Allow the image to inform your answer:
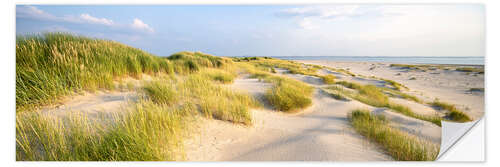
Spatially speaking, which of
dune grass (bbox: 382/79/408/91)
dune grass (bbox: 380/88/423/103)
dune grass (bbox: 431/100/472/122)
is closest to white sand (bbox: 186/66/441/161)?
dune grass (bbox: 431/100/472/122)

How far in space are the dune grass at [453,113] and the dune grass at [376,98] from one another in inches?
6.0

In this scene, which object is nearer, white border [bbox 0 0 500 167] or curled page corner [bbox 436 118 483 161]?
white border [bbox 0 0 500 167]

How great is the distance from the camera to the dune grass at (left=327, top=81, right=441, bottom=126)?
283 cm

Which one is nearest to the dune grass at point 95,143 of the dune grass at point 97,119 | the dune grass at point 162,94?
the dune grass at point 97,119

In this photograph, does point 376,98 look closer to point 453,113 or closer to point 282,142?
point 453,113

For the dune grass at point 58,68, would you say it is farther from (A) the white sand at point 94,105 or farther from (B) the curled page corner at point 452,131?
(B) the curled page corner at point 452,131

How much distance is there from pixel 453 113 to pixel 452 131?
368 mm

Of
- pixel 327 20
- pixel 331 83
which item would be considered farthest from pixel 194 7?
pixel 331 83

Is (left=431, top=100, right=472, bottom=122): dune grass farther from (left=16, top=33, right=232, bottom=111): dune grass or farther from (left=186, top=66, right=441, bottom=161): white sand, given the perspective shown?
(left=16, top=33, right=232, bottom=111): dune grass

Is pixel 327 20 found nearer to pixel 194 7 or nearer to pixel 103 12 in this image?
pixel 194 7

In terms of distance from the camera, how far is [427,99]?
3.30 m

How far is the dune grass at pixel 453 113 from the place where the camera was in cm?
251

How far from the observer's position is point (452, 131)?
2451mm

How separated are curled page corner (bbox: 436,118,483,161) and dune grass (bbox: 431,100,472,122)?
2.6 inches
